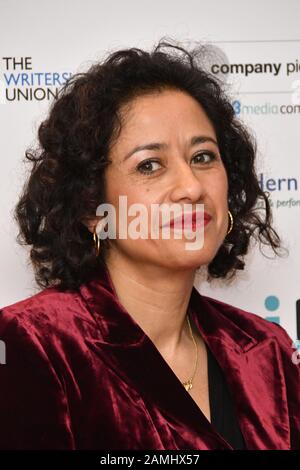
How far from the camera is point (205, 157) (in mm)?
1314

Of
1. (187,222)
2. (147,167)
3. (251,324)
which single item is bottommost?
(251,324)

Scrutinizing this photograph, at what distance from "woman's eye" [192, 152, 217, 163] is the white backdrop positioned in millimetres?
447

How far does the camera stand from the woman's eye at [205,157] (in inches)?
51.1

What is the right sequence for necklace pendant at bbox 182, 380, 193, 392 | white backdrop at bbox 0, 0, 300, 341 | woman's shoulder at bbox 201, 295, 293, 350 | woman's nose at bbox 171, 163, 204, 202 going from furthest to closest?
1. white backdrop at bbox 0, 0, 300, 341
2. woman's shoulder at bbox 201, 295, 293, 350
3. necklace pendant at bbox 182, 380, 193, 392
4. woman's nose at bbox 171, 163, 204, 202

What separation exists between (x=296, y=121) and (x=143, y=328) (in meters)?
0.76

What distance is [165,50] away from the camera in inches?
65.5

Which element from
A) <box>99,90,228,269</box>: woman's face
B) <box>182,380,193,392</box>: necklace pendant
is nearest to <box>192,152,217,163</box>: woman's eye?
<box>99,90,228,269</box>: woman's face

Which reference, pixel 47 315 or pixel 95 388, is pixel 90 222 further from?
pixel 95 388

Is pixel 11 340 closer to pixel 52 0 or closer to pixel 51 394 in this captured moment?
pixel 51 394

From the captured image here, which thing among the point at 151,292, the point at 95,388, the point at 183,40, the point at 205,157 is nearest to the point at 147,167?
the point at 205,157

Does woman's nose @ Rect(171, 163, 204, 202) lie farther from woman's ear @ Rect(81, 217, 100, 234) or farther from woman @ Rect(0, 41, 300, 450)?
woman's ear @ Rect(81, 217, 100, 234)

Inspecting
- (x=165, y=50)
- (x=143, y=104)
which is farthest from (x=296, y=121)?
(x=143, y=104)

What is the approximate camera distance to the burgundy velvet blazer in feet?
3.63

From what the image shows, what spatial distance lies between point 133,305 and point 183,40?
752 millimetres
